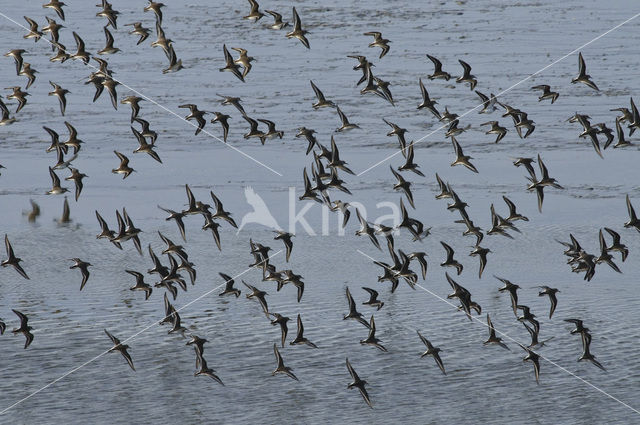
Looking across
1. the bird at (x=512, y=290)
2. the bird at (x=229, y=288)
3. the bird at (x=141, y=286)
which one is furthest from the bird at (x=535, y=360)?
the bird at (x=141, y=286)

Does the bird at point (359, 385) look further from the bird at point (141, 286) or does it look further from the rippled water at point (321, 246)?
the bird at point (141, 286)

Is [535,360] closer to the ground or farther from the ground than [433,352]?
closer to the ground

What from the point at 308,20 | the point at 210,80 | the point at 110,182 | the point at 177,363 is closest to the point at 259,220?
the point at 110,182

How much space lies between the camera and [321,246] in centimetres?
2677

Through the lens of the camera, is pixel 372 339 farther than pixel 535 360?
Yes

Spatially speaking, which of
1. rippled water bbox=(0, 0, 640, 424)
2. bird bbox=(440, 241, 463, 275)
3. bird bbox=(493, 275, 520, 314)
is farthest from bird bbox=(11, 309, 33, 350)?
bird bbox=(493, 275, 520, 314)

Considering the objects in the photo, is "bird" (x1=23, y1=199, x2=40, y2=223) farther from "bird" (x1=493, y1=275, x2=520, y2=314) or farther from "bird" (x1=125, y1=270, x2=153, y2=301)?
"bird" (x1=493, y1=275, x2=520, y2=314)

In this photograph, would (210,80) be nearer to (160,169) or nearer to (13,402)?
(160,169)

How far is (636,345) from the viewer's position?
21672 millimetres

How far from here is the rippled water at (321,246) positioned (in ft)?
65.8

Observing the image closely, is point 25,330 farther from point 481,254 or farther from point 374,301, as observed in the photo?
point 481,254

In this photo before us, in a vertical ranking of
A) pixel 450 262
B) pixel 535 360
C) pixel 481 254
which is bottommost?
pixel 535 360

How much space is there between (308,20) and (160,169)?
19.2 m

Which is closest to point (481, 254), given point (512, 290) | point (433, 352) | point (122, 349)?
point (512, 290)
